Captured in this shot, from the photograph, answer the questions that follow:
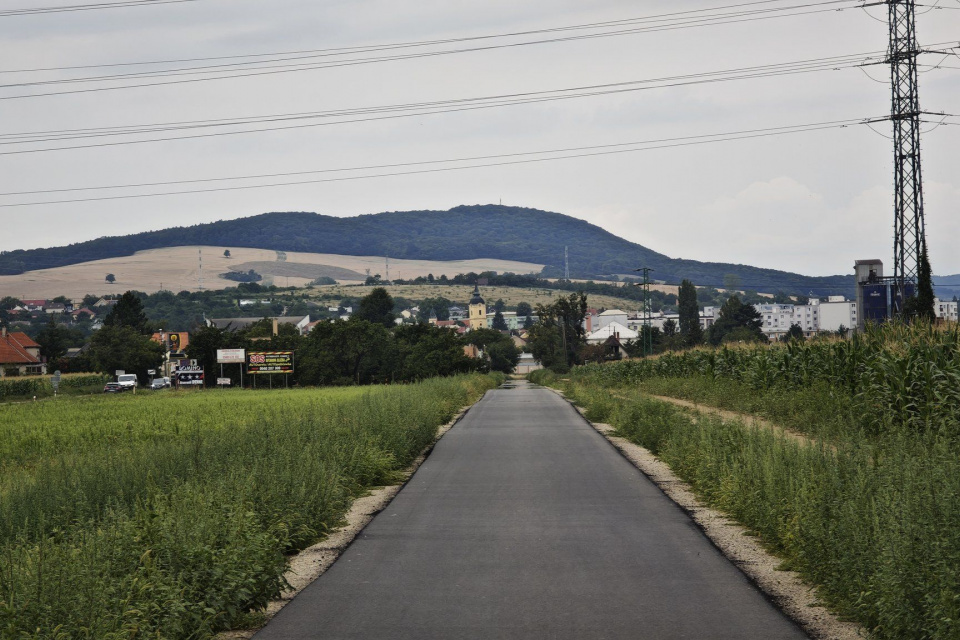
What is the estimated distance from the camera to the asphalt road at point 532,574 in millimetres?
7848

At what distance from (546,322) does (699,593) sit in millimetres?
152991

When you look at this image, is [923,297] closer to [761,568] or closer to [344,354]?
[761,568]

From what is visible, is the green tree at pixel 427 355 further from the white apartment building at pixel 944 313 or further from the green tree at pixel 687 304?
the green tree at pixel 687 304

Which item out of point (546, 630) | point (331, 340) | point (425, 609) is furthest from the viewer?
point (331, 340)

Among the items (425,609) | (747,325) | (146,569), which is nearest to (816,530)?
(425,609)

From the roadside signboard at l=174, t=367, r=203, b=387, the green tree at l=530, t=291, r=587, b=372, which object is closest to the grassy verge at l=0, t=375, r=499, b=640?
the roadside signboard at l=174, t=367, r=203, b=387

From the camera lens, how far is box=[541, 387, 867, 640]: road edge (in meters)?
7.92

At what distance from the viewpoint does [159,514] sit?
9.48 metres

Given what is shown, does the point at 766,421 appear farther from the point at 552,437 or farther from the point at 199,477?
the point at 199,477

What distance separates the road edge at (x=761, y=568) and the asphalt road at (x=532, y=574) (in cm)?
18

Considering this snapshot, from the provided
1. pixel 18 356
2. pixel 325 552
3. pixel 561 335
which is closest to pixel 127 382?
pixel 18 356

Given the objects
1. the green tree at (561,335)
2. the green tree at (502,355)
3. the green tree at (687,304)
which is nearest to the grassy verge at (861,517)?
the green tree at (561,335)

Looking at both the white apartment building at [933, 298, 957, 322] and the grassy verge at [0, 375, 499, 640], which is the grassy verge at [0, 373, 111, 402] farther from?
the grassy verge at [0, 375, 499, 640]

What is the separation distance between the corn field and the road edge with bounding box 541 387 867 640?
0.14 m
